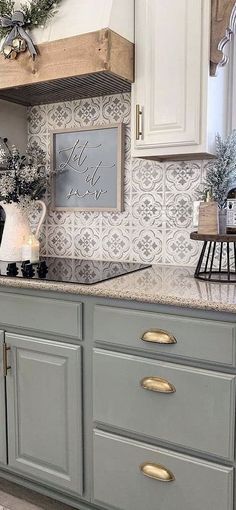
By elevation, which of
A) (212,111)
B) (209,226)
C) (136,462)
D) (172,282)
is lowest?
(136,462)

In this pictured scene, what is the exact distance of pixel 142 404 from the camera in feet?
4.80

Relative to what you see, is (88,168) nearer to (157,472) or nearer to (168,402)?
(168,402)

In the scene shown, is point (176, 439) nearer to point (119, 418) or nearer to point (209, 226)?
point (119, 418)

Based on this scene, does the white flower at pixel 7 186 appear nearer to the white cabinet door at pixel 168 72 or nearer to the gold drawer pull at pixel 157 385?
the white cabinet door at pixel 168 72

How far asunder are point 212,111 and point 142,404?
1.07 metres

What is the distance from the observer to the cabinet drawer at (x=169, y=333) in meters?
1.30

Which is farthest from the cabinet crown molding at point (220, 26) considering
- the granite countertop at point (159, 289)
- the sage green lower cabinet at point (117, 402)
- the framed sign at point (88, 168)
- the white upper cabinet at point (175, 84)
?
the sage green lower cabinet at point (117, 402)

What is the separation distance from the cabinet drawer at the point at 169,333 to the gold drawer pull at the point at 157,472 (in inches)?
14.7

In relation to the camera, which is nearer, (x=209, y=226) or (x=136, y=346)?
(x=136, y=346)

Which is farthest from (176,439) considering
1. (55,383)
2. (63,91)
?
(63,91)

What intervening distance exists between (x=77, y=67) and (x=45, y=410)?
1.31 m

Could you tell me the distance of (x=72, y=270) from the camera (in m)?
1.93

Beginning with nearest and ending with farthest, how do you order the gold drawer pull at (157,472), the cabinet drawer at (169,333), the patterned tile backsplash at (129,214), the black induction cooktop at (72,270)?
the cabinet drawer at (169,333), the gold drawer pull at (157,472), the black induction cooktop at (72,270), the patterned tile backsplash at (129,214)

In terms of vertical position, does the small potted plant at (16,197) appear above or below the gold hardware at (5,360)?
above
